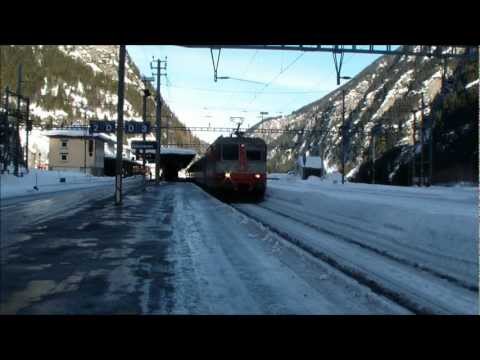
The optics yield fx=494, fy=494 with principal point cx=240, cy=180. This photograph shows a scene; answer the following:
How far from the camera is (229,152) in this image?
25.8 meters

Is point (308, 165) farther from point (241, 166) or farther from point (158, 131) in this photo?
point (241, 166)

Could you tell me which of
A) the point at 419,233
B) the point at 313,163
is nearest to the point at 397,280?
the point at 419,233

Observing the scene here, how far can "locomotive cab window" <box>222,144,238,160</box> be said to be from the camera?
2567 cm

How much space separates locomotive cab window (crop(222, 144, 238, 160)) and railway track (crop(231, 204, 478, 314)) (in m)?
14.8

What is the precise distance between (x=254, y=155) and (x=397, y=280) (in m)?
19.1

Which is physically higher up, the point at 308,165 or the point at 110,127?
the point at 110,127

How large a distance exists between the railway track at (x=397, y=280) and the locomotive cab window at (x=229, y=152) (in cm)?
1477

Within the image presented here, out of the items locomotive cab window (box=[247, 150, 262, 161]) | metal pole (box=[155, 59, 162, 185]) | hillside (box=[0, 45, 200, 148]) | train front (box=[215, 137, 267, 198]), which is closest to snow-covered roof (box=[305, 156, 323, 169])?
hillside (box=[0, 45, 200, 148])

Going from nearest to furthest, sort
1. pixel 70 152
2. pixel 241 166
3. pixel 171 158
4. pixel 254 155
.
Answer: pixel 241 166 → pixel 254 155 → pixel 171 158 → pixel 70 152

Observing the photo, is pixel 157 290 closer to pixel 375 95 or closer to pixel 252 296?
pixel 252 296

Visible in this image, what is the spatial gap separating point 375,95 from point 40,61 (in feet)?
457

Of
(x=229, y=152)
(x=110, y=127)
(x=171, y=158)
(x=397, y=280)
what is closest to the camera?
(x=397, y=280)

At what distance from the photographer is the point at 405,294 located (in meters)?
6.34
